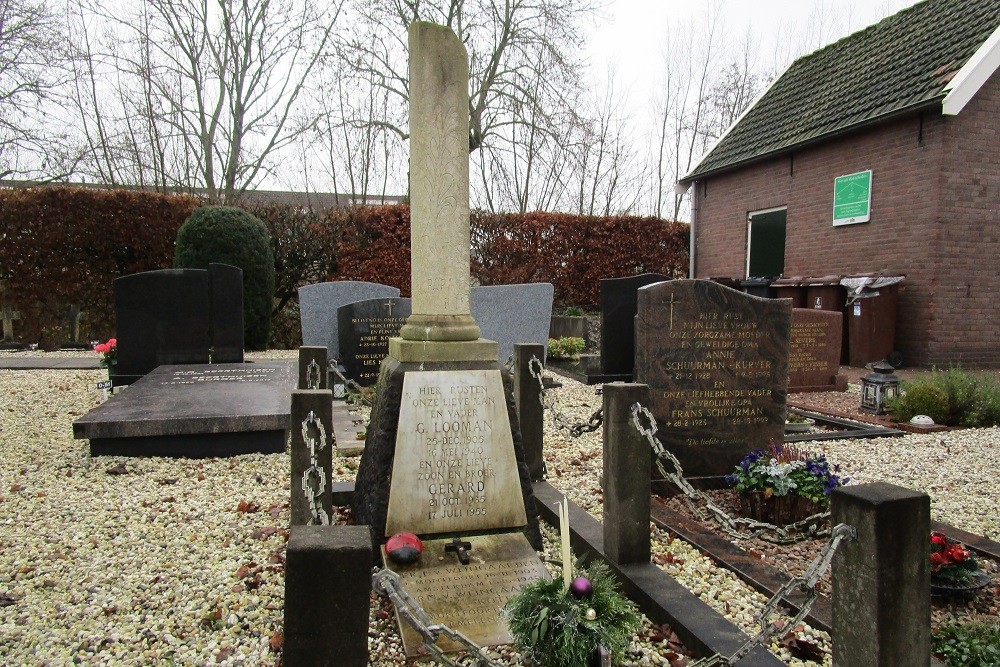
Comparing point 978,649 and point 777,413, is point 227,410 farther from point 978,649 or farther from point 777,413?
point 978,649

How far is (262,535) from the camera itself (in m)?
3.73

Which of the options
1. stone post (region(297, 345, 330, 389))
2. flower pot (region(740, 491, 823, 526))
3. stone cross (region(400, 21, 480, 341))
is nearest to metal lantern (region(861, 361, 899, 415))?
flower pot (region(740, 491, 823, 526))

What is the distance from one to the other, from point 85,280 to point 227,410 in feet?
31.5

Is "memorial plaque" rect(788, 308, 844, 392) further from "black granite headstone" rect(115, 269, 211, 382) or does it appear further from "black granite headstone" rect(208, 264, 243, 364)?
"black granite headstone" rect(115, 269, 211, 382)

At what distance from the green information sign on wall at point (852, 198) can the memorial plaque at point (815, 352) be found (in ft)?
13.4

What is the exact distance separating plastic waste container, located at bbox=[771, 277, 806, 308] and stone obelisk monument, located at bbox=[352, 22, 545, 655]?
10041mm

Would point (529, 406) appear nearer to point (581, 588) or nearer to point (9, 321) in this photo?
point (581, 588)

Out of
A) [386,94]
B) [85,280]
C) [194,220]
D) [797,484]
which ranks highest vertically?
[386,94]

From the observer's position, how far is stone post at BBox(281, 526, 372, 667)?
1.69 m

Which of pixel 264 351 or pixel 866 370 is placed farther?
pixel 264 351

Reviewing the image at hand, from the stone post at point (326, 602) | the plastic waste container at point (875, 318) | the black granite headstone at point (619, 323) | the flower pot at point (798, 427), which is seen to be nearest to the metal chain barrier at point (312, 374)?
the stone post at point (326, 602)

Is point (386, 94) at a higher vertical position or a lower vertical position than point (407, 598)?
higher

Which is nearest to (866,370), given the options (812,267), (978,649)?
(812,267)

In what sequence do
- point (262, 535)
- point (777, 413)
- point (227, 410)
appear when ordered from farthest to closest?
point (227, 410), point (777, 413), point (262, 535)
